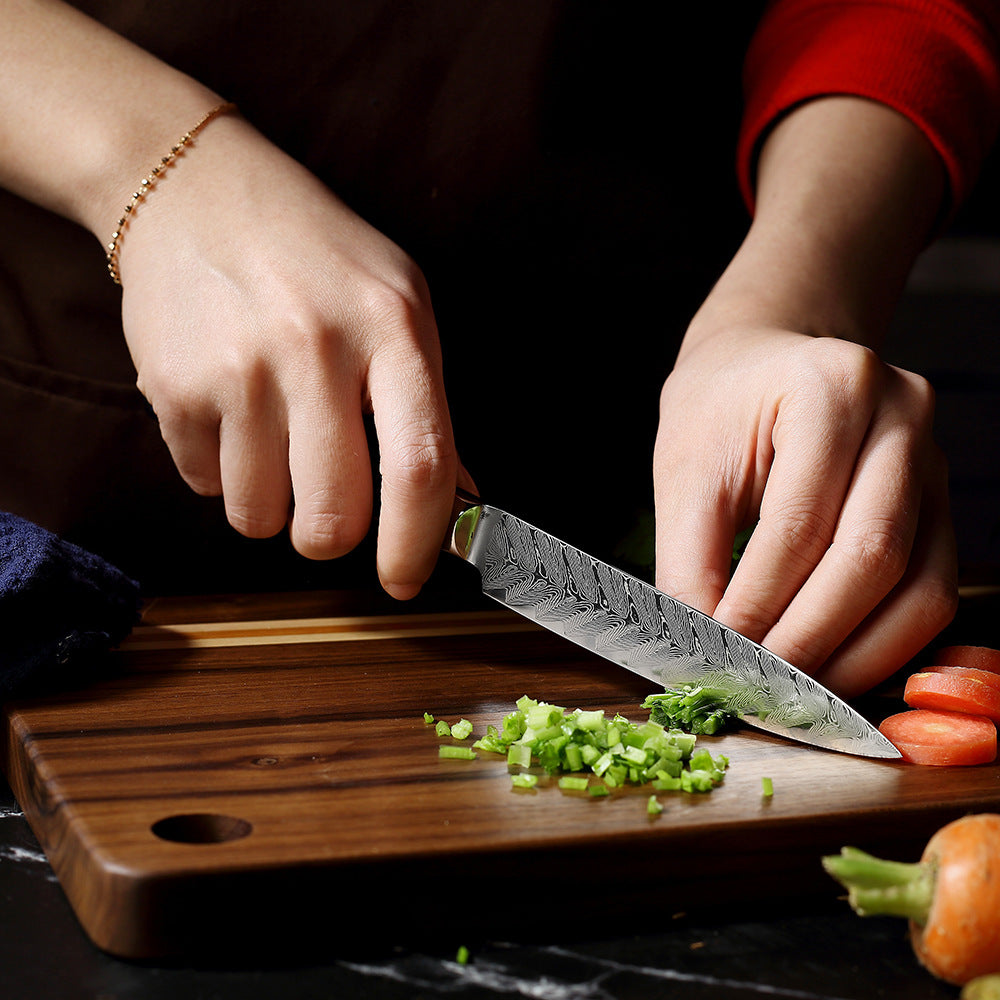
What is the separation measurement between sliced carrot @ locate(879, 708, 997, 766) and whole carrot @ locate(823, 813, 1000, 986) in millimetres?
302

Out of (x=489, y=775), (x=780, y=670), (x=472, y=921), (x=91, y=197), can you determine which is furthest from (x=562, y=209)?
(x=472, y=921)

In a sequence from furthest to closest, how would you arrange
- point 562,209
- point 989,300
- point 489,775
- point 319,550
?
point 989,300, point 562,209, point 319,550, point 489,775

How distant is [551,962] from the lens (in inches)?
33.3

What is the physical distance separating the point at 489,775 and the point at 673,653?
301 mm

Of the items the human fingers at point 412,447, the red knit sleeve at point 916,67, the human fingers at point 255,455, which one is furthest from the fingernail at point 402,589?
the red knit sleeve at point 916,67

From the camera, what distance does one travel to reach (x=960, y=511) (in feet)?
10.8

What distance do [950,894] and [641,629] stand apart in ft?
1.75

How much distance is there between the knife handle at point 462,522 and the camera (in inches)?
50.9

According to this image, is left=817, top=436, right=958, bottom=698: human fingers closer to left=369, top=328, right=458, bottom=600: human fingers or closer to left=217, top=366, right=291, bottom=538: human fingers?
left=369, top=328, right=458, bottom=600: human fingers

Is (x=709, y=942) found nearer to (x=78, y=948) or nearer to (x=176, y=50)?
(x=78, y=948)

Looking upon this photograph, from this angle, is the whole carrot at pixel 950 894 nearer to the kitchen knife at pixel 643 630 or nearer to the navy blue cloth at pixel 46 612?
the kitchen knife at pixel 643 630

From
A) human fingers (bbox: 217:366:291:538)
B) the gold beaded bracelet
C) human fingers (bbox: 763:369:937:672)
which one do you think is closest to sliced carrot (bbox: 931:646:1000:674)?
human fingers (bbox: 763:369:937:672)

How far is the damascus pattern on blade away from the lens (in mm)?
1131

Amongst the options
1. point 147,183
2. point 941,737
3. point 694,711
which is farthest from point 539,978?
point 147,183
